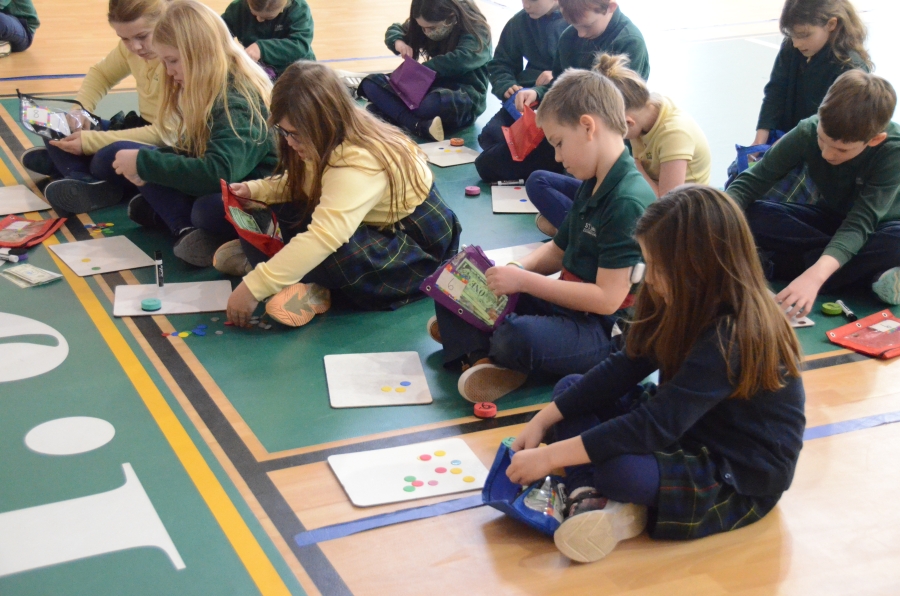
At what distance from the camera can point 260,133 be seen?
2957mm

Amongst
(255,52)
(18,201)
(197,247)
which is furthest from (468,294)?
(255,52)

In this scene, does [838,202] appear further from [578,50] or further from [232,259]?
[232,259]

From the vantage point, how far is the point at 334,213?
2518 millimetres

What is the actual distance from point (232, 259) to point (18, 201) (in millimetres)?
1093

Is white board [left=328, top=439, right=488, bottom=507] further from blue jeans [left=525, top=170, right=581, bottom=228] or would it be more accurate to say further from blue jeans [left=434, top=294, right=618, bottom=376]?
blue jeans [left=525, top=170, right=581, bottom=228]

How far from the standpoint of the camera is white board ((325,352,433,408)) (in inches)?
90.0

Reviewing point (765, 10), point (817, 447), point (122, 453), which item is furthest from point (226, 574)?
point (765, 10)

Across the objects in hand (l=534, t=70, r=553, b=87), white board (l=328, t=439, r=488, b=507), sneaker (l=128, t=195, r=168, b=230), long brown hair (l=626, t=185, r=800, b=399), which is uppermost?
long brown hair (l=626, t=185, r=800, b=399)

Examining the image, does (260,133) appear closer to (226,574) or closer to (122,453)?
(122,453)

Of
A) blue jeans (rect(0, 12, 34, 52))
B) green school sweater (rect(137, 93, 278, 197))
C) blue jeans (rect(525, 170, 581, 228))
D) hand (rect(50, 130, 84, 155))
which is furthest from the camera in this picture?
blue jeans (rect(0, 12, 34, 52))

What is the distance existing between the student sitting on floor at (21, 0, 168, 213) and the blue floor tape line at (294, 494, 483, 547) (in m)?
1.93

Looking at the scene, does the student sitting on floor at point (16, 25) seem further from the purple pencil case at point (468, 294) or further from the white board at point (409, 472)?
the white board at point (409, 472)

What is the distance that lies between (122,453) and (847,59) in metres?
2.70

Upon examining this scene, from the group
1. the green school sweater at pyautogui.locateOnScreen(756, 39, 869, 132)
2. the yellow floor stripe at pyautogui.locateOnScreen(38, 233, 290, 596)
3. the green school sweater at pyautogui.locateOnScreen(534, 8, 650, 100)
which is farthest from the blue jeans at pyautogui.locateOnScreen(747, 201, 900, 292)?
the yellow floor stripe at pyautogui.locateOnScreen(38, 233, 290, 596)
